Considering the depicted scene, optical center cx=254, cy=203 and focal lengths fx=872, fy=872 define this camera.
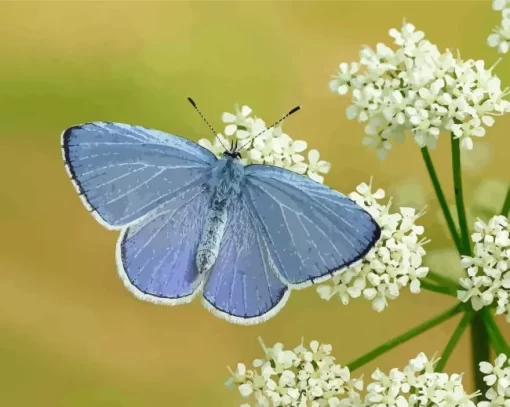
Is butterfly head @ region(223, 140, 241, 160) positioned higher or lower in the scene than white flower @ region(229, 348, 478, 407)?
higher

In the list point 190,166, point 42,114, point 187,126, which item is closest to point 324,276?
point 190,166

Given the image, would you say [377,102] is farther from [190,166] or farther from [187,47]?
[187,47]

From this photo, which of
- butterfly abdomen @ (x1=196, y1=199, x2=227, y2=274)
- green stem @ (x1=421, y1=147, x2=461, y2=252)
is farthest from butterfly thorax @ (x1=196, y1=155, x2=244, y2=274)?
green stem @ (x1=421, y1=147, x2=461, y2=252)

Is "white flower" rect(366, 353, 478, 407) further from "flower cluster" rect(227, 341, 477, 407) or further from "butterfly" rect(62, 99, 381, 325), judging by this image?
"butterfly" rect(62, 99, 381, 325)

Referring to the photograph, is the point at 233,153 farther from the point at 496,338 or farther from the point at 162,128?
the point at 162,128

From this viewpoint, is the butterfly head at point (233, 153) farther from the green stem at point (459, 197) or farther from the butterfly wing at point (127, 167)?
the green stem at point (459, 197)

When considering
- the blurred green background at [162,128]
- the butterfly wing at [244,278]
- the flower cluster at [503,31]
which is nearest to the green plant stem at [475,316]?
the flower cluster at [503,31]

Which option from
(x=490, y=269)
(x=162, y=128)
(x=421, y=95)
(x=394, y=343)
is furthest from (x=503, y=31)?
(x=162, y=128)
